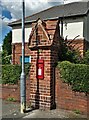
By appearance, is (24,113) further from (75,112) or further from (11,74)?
(11,74)

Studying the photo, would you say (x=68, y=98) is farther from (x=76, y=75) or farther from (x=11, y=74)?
(x=11, y=74)

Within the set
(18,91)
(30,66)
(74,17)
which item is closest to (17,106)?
(18,91)

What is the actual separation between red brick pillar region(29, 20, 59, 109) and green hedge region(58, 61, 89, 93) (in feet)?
1.17

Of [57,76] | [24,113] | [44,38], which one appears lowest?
[24,113]

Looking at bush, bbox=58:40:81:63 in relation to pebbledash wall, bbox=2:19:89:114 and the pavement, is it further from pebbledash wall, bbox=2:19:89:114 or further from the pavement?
the pavement

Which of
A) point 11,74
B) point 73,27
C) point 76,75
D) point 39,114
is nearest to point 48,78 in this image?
point 76,75

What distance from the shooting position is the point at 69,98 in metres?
6.86

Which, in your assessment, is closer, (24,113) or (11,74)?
(24,113)

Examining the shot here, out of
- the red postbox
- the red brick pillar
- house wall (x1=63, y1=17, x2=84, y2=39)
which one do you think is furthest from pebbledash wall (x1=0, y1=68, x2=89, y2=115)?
house wall (x1=63, y1=17, x2=84, y2=39)

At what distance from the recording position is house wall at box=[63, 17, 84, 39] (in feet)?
55.9

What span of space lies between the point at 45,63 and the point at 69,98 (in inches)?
50.1

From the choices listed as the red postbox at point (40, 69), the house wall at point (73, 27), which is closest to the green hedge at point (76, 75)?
the red postbox at point (40, 69)

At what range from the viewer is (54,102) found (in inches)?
279

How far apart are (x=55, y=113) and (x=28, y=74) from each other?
181cm
